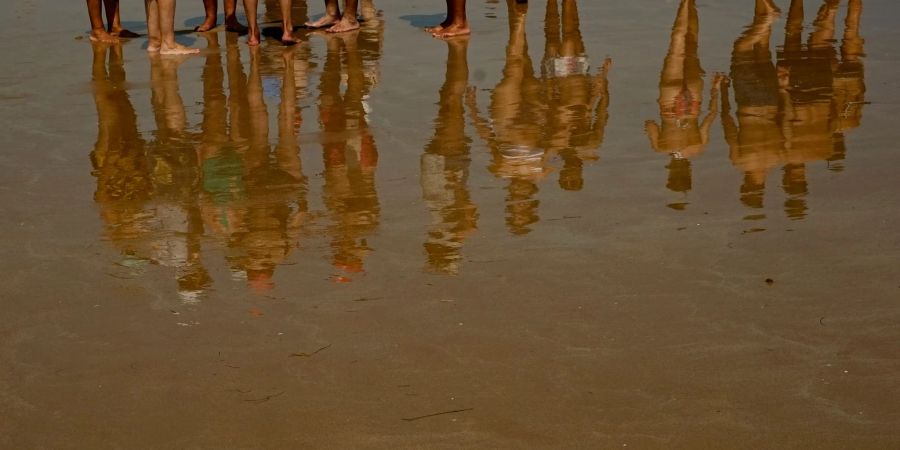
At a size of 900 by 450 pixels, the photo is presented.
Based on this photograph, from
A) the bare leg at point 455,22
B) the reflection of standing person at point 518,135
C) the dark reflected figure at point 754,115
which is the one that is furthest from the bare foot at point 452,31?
the dark reflected figure at point 754,115

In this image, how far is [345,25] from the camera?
1377 centimetres

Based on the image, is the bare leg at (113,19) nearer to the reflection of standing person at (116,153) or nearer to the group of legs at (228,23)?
the group of legs at (228,23)

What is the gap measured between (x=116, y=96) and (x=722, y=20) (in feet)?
19.6

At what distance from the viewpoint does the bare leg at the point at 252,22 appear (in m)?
12.9

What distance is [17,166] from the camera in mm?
8320

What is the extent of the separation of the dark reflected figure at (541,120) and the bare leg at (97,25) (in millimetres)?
4242

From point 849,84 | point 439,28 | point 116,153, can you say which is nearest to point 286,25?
point 439,28

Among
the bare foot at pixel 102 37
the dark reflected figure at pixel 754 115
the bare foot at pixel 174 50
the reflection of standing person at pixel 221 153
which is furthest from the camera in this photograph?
the bare foot at pixel 102 37

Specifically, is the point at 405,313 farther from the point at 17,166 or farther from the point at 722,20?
the point at 722,20

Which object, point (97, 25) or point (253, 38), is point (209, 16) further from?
point (253, 38)

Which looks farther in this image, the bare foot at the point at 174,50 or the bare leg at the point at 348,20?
the bare leg at the point at 348,20

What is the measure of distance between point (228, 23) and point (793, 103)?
22.7 feet

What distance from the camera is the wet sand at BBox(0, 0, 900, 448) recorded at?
15.2 feet

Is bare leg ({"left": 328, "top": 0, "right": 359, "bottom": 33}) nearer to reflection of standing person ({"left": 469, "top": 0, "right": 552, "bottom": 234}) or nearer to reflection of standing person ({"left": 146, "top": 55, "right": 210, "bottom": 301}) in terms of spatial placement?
reflection of standing person ({"left": 469, "top": 0, "right": 552, "bottom": 234})
